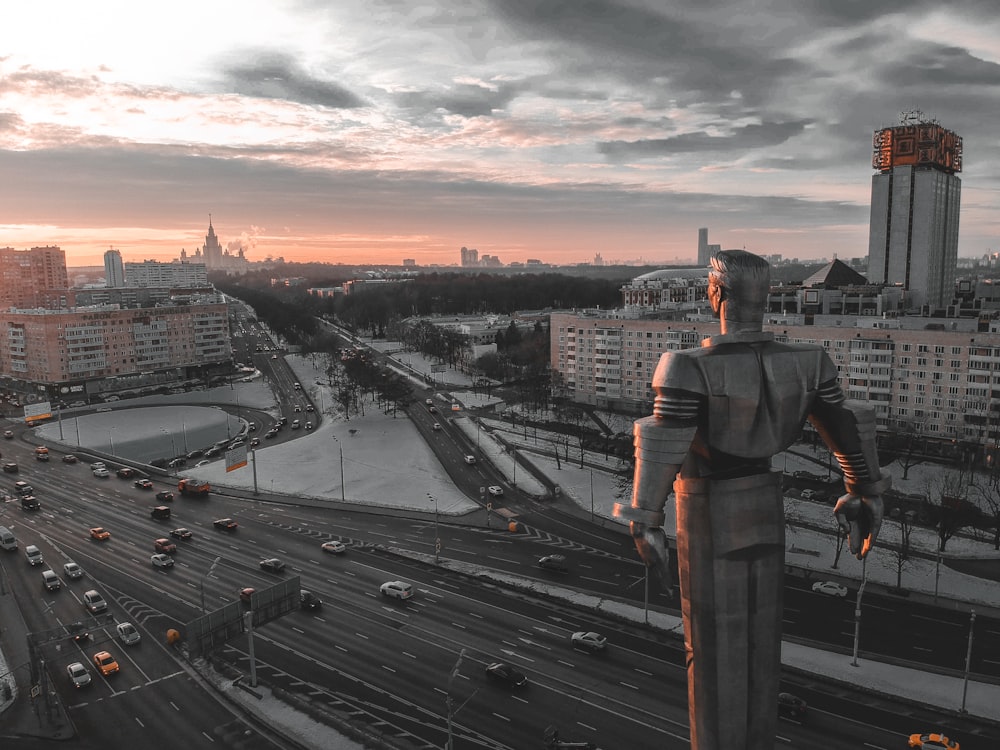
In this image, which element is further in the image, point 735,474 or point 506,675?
point 506,675

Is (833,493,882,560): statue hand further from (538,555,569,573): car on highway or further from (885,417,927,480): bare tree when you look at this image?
(885,417,927,480): bare tree

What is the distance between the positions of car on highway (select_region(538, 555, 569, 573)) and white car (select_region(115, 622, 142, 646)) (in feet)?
62.5

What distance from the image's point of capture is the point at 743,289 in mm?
8227

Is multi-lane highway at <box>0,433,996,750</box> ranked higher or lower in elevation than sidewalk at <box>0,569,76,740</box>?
higher

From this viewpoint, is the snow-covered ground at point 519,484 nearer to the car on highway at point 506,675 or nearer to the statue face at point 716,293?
the car on highway at point 506,675

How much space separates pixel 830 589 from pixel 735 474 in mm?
30103

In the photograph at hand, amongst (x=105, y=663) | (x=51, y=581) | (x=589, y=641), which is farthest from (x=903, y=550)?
(x=51, y=581)

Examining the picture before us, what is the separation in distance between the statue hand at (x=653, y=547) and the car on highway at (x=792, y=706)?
65.2 feet

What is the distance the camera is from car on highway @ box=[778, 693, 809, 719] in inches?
928

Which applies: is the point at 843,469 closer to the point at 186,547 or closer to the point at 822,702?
the point at 822,702

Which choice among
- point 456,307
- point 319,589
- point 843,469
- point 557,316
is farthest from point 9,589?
point 456,307

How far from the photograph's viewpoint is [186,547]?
135 feet

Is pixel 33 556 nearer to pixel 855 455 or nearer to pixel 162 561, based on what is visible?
pixel 162 561

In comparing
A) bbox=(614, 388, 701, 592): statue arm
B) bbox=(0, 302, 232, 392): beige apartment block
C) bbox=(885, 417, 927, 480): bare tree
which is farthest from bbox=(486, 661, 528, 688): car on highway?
bbox=(0, 302, 232, 392): beige apartment block
